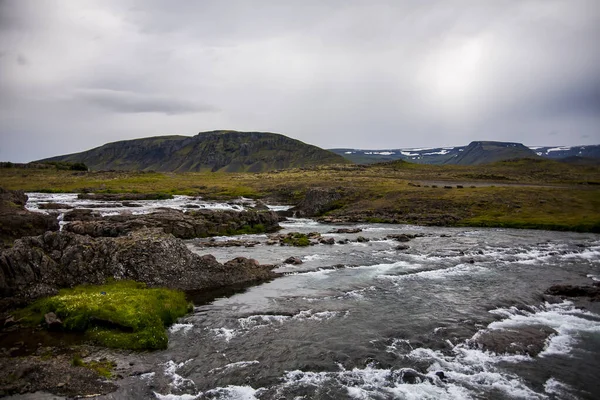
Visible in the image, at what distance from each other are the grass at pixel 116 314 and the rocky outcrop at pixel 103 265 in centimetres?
198

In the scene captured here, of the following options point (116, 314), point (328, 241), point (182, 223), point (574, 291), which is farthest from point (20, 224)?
point (574, 291)

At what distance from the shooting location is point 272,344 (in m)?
24.0

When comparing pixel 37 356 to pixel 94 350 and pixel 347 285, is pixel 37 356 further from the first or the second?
pixel 347 285

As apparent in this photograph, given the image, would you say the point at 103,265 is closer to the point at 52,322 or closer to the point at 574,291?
the point at 52,322

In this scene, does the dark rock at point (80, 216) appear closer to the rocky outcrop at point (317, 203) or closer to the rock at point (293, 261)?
the rock at point (293, 261)

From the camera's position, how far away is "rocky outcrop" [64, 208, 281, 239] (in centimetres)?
5488

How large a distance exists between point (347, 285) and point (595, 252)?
36.3 metres

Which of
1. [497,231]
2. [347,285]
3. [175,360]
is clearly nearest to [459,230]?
[497,231]

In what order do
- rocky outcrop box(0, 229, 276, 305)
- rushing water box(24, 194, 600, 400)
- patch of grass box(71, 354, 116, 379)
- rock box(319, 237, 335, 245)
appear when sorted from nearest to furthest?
rushing water box(24, 194, 600, 400), patch of grass box(71, 354, 116, 379), rocky outcrop box(0, 229, 276, 305), rock box(319, 237, 335, 245)

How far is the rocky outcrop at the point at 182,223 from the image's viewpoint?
180 ft

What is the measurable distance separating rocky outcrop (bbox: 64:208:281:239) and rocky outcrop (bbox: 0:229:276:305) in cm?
2071

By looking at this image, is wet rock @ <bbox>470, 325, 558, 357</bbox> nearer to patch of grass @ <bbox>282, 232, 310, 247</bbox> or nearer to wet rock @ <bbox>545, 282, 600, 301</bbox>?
wet rock @ <bbox>545, 282, 600, 301</bbox>

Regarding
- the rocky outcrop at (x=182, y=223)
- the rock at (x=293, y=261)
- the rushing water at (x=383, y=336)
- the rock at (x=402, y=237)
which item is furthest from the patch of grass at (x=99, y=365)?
the rock at (x=402, y=237)

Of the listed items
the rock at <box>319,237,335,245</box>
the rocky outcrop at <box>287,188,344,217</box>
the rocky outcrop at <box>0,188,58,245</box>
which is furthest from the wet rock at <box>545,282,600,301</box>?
the rocky outcrop at <box>287,188,344,217</box>
